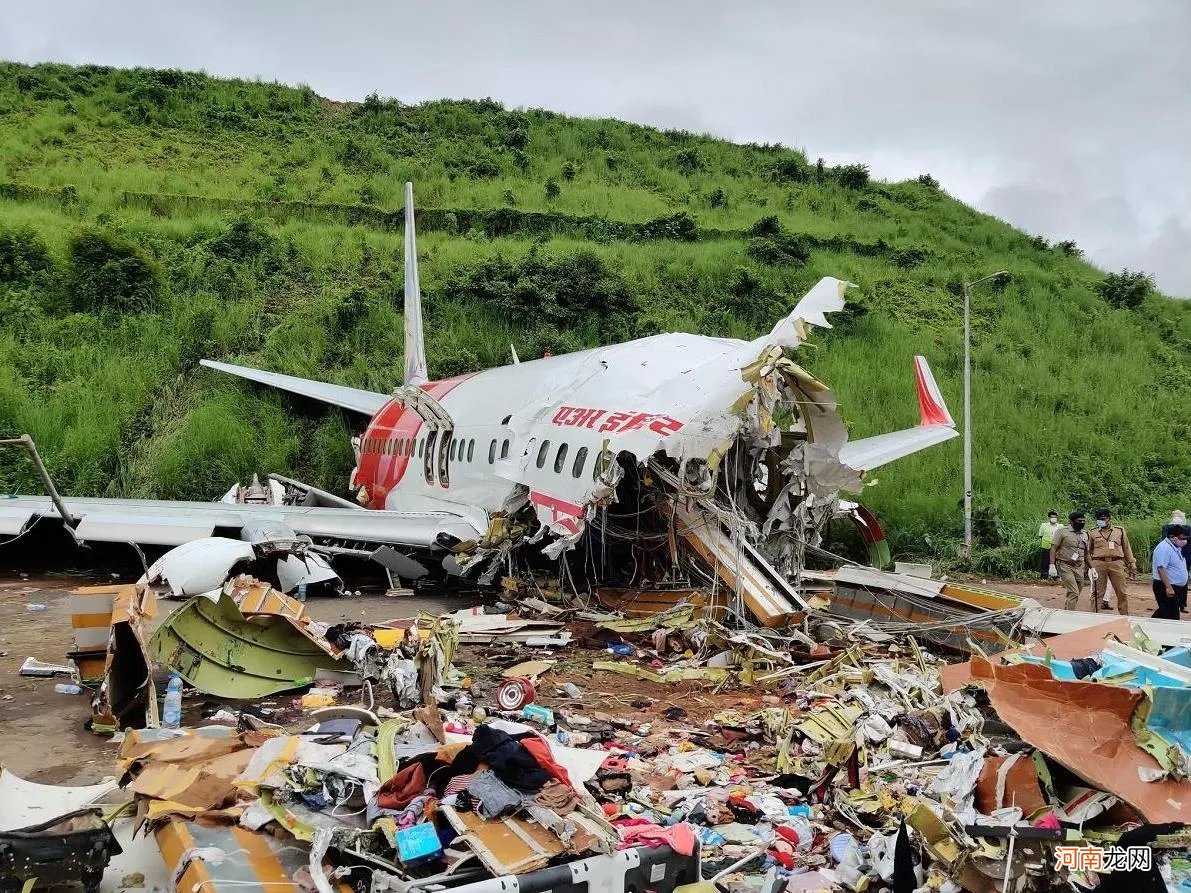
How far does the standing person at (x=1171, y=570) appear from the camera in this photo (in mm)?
11938

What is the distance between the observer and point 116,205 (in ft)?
117

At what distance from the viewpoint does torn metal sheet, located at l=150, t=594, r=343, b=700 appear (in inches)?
320

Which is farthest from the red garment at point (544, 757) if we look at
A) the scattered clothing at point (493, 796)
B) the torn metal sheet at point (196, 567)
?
the torn metal sheet at point (196, 567)

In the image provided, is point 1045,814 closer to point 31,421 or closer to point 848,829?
point 848,829

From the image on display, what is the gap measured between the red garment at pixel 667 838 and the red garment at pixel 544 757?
402 mm

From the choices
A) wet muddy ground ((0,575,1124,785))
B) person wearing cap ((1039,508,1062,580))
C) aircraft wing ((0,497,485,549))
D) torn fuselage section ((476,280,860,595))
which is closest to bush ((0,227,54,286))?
aircraft wing ((0,497,485,549))

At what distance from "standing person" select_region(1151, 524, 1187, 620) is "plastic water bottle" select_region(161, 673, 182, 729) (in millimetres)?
12070

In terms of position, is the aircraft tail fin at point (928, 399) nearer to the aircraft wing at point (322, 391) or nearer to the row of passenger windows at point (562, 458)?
the row of passenger windows at point (562, 458)

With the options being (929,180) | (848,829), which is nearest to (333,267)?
(848,829)

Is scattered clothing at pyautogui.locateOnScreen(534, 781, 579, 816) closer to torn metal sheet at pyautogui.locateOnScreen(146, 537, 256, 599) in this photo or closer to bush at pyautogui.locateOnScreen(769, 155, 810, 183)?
torn metal sheet at pyautogui.locateOnScreen(146, 537, 256, 599)

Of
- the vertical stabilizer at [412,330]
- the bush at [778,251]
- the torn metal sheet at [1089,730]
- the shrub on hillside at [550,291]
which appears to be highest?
the bush at [778,251]

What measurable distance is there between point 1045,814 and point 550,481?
24.8ft

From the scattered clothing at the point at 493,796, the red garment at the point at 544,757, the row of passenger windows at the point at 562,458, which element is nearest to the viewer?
the scattered clothing at the point at 493,796

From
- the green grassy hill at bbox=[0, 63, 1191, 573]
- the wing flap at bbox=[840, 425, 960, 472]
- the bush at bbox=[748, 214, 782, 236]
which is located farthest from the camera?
the bush at bbox=[748, 214, 782, 236]
